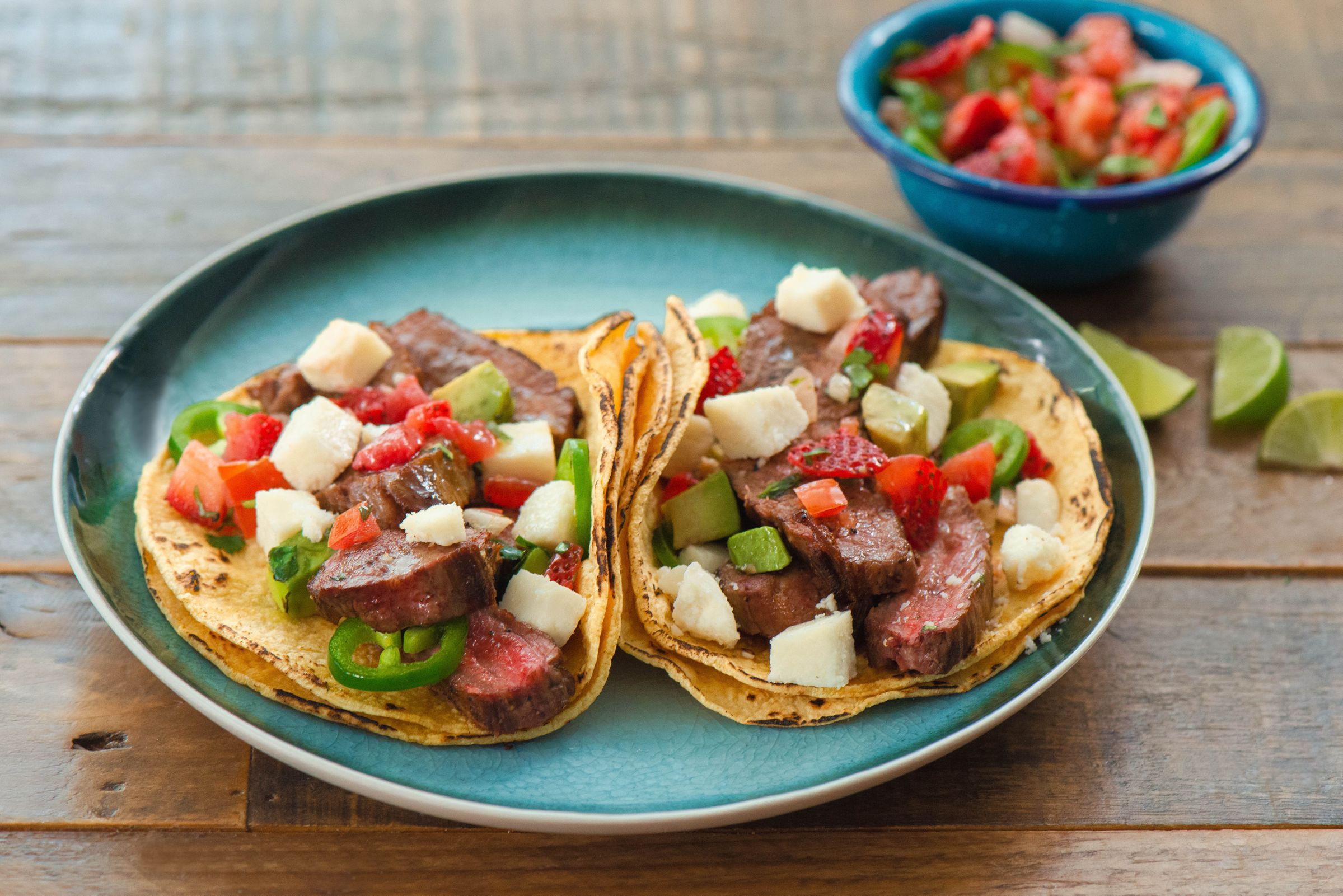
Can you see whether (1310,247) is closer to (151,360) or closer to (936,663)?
(936,663)

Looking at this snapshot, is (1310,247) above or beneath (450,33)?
beneath

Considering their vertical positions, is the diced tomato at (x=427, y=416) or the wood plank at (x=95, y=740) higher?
the diced tomato at (x=427, y=416)

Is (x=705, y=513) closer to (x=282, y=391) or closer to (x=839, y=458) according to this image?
(x=839, y=458)

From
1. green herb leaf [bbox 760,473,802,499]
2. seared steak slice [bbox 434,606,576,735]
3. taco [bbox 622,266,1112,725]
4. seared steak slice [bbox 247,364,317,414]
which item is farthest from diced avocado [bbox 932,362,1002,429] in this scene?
seared steak slice [bbox 247,364,317,414]

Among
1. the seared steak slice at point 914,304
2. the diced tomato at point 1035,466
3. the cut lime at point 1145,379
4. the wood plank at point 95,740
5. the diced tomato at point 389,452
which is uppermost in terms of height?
the seared steak slice at point 914,304

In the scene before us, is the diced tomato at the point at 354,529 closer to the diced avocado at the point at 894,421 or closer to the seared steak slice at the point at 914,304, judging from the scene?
the diced avocado at the point at 894,421

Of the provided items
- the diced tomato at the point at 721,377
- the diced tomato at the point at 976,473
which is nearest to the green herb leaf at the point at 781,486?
the diced tomato at the point at 721,377

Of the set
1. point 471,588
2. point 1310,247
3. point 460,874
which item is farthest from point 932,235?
point 460,874
